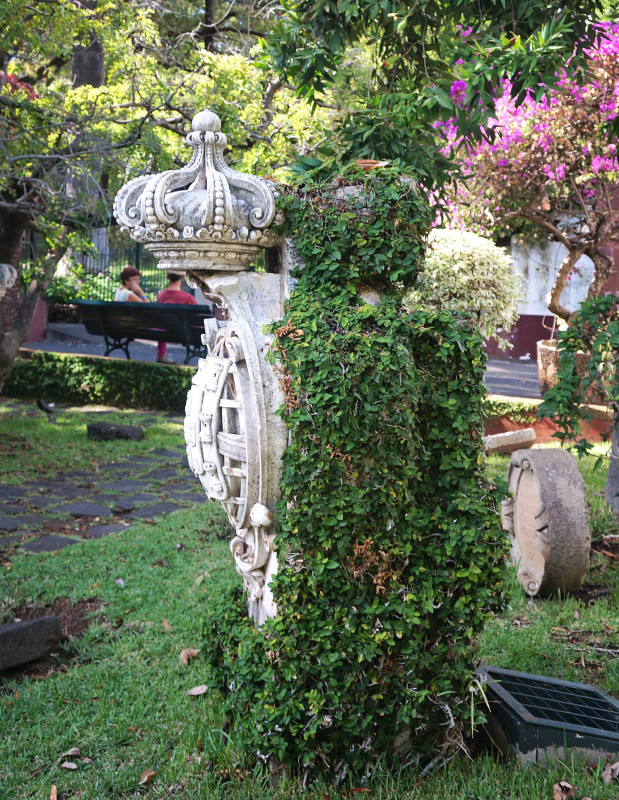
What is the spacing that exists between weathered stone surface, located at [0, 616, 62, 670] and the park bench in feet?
25.2

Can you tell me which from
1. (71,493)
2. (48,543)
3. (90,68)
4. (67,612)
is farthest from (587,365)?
(90,68)

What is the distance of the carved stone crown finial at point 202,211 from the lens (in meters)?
2.64

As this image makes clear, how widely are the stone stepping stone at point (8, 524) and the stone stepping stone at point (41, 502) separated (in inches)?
15.6

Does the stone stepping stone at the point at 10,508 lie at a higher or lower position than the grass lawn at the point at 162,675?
higher

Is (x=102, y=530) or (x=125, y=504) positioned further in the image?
(x=125, y=504)

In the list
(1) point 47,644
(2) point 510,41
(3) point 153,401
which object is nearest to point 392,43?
(2) point 510,41

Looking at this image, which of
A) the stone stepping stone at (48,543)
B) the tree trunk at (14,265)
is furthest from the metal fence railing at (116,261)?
the stone stepping stone at (48,543)

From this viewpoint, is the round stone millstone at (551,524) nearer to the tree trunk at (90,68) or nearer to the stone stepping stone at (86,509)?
the stone stepping stone at (86,509)

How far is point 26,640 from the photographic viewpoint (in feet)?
11.9

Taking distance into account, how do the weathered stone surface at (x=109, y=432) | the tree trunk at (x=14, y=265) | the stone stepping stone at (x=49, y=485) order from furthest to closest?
the weathered stone surface at (x=109, y=432) < the tree trunk at (x=14, y=265) < the stone stepping stone at (x=49, y=485)

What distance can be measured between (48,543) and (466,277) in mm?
3999

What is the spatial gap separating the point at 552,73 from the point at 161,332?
8651 millimetres

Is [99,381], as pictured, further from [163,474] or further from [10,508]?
[10,508]

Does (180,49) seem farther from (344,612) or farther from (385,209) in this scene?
(344,612)
